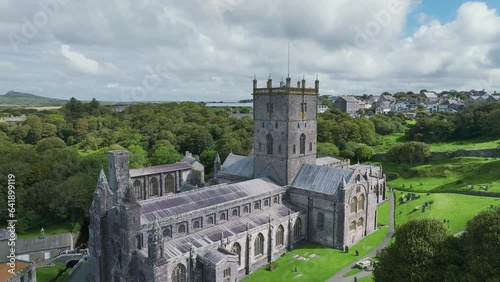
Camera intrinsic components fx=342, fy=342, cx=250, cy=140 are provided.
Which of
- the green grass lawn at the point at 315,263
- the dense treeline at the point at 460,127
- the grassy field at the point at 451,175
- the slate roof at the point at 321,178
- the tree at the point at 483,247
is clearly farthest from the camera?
the dense treeline at the point at 460,127

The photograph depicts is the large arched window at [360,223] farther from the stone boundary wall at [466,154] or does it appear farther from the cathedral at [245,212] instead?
the stone boundary wall at [466,154]

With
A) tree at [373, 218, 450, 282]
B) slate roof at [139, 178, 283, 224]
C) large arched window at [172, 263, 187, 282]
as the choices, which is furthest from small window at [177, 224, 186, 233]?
tree at [373, 218, 450, 282]

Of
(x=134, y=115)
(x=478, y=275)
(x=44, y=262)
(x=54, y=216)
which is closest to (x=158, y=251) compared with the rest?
(x=478, y=275)

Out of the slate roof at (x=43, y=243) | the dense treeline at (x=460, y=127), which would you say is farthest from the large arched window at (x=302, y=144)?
the dense treeline at (x=460, y=127)

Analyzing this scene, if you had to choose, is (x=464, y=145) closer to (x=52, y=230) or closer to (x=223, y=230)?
(x=223, y=230)

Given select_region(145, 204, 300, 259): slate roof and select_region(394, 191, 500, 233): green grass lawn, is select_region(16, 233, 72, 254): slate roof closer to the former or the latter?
select_region(145, 204, 300, 259): slate roof

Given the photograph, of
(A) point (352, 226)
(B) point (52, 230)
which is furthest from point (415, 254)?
(B) point (52, 230)
